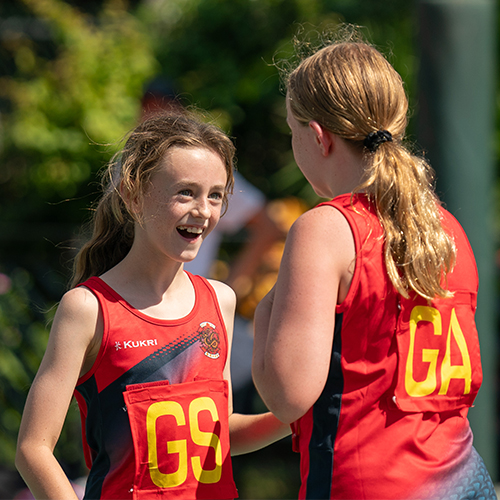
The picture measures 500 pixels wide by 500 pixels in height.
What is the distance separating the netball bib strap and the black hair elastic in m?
0.73

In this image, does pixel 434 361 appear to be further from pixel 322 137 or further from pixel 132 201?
pixel 132 201

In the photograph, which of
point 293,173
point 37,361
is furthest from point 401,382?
point 293,173

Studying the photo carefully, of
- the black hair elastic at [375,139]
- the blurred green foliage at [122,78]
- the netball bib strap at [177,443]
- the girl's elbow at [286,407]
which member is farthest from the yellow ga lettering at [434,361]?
the blurred green foliage at [122,78]

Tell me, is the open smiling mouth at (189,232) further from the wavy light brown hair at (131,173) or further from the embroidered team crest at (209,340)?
the embroidered team crest at (209,340)

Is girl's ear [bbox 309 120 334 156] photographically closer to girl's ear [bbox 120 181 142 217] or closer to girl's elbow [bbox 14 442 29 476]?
girl's ear [bbox 120 181 142 217]

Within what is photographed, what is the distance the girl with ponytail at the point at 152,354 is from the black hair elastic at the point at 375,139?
43 centimetres

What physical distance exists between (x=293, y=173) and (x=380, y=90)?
555cm

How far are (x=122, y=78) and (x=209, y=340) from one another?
5397mm

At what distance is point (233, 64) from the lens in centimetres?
708

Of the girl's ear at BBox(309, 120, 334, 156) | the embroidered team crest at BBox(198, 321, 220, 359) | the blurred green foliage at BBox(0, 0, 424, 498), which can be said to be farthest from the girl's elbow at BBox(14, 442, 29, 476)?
the blurred green foliage at BBox(0, 0, 424, 498)

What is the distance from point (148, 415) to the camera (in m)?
1.57

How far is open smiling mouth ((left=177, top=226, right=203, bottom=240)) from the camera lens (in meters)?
1.70

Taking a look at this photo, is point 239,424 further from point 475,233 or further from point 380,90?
point 475,233

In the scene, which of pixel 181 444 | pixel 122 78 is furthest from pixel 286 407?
pixel 122 78
